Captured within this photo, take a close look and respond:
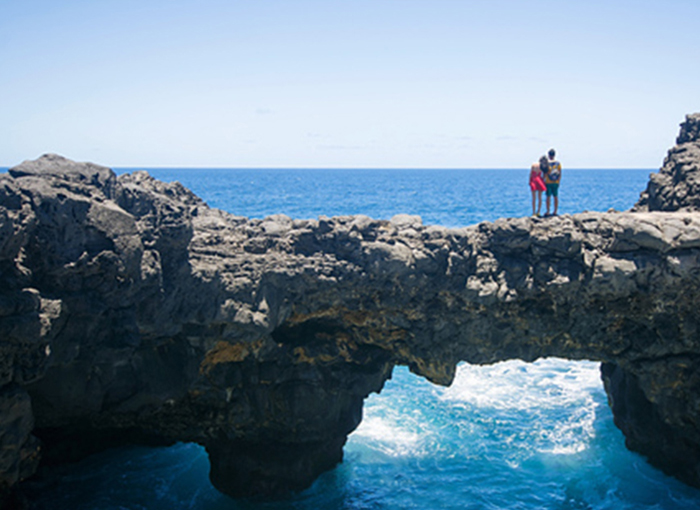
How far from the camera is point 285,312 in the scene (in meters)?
12.9

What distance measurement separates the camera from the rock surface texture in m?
9.54

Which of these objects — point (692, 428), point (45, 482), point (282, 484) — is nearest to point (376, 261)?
point (282, 484)

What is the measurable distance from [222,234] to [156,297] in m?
2.55

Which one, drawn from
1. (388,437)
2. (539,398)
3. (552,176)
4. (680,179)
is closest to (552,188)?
(552,176)

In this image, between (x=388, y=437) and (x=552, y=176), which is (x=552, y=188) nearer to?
(x=552, y=176)

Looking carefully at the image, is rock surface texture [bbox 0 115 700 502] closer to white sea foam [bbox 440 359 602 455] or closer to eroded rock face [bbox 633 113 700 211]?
eroded rock face [bbox 633 113 700 211]

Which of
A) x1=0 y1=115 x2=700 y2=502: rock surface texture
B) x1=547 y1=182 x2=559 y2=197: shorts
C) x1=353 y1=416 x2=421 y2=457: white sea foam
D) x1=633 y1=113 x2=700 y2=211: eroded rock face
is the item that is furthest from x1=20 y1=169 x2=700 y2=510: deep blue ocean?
x1=547 y1=182 x2=559 y2=197: shorts

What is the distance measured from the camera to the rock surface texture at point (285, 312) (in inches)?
376

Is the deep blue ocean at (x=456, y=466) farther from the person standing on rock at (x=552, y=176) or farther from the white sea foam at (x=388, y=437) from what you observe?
the person standing on rock at (x=552, y=176)

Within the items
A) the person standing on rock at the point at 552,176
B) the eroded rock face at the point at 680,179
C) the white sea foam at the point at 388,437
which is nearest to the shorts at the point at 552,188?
the person standing on rock at the point at 552,176

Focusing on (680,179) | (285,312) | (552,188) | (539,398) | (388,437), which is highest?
(680,179)

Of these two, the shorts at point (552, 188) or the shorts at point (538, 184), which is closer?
the shorts at point (552, 188)

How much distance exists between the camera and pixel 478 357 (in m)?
13.9

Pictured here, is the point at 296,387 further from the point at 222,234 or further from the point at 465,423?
the point at 465,423
